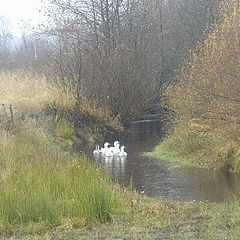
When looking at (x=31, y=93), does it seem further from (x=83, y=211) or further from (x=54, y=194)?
(x=83, y=211)

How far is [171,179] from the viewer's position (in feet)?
46.9

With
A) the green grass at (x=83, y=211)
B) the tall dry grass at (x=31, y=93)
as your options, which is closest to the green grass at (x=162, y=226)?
the green grass at (x=83, y=211)

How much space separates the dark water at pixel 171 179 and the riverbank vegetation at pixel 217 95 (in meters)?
0.85

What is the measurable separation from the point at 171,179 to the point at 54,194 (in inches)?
249

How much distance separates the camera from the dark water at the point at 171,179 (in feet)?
40.3

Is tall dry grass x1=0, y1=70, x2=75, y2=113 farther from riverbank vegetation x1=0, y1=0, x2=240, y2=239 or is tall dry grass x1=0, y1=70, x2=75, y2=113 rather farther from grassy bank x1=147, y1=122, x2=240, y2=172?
grassy bank x1=147, y1=122, x2=240, y2=172

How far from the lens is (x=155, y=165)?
1694 centimetres

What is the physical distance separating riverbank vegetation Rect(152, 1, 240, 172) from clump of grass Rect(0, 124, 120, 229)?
5.01 metres

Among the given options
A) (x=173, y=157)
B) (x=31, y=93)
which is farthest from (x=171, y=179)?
(x=31, y=93)

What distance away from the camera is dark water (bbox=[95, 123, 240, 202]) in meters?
12.3

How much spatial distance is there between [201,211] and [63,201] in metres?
2.34

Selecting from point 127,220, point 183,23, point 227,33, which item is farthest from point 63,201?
point 183,23

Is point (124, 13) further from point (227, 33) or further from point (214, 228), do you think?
point (214, 228)

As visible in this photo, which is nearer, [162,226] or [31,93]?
[162,226]
